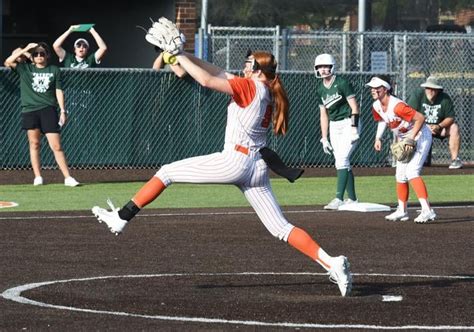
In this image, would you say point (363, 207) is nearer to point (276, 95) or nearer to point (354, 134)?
point (354, 134)

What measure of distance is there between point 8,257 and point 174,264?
1546 millimetres

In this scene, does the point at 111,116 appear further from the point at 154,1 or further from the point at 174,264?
the point at 174,264

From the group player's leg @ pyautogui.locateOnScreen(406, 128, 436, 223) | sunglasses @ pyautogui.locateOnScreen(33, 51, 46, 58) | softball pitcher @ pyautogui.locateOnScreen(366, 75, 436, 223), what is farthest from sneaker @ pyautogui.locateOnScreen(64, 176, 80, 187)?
player's leg @ pyautogui.locateOnScreen(406, 128, 436, 223)

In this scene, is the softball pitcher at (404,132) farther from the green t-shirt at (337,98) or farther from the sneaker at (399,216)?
the green t-shirt at (337,98)

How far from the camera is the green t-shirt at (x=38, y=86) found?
19.6 metres

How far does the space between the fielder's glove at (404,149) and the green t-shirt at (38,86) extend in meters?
6.11

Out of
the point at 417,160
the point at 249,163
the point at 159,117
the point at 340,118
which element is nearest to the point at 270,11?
the point at 159,117

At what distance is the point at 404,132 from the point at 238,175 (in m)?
6.19

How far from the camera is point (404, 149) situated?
51.2ft

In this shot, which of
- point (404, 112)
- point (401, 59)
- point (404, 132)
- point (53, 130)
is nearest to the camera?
point (404, 112)

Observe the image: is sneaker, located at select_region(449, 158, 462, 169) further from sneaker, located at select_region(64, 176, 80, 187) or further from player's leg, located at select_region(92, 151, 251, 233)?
player's leg, located at select_region(92, 151, 251, 233)

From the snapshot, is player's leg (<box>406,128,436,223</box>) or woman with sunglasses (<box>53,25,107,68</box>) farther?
woman with sunglasses (<box>53,25,107,68</box>)

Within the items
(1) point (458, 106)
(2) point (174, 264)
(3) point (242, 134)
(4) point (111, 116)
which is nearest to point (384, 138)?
(1) point (458, 106)

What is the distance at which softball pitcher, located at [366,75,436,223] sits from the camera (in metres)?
15.4
